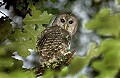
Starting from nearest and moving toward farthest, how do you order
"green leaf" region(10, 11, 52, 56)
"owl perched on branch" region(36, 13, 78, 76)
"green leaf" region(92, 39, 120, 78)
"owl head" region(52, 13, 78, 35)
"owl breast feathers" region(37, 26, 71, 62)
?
"green leaf" region(92, 39, 120, 78) < "owl perched on branch" region(36, 13, 78, 76) < "owl breast feathers" region(37, 26, 71, 62) < "green leaf" region(10, 11, 52, 56) < "owl head" region(52, 13, 78, 35)

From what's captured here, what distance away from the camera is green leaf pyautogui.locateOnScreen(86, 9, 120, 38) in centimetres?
51

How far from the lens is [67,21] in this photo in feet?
11.1

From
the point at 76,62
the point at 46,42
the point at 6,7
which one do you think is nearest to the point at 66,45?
the point at 46,42

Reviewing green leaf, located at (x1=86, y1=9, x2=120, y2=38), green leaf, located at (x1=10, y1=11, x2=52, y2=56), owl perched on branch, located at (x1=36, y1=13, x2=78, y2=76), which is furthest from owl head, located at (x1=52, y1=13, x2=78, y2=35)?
green leaf, located at (x1=86, y1=9, x2=120, y2=38)

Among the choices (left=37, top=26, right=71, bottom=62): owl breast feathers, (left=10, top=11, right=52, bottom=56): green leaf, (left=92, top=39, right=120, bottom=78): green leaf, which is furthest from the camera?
(left=10, top=11, right=52, bottom=56): green leaf

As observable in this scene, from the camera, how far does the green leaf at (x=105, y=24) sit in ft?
1.66

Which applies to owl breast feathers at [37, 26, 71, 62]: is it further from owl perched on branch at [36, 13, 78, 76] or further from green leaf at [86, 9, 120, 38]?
green leaf at [86, 9, 120, 38]

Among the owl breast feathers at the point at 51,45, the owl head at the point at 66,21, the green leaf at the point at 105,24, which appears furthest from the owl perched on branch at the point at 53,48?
the green leaf at the point at 105,24

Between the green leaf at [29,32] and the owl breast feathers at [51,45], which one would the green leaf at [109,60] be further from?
the green leaf at [29,32]

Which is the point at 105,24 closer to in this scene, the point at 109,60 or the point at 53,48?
the point at 109,60

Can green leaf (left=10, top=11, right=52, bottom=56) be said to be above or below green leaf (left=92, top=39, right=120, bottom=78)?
above

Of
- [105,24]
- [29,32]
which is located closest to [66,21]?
[29,32]

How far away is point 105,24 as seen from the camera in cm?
51

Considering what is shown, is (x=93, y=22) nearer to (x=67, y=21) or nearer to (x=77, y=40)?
(x=67, y=21)
